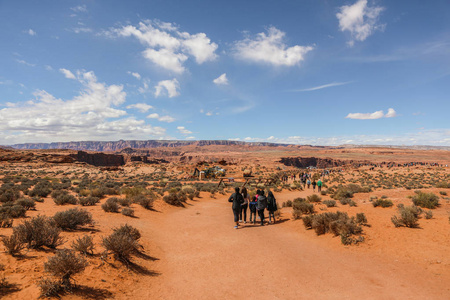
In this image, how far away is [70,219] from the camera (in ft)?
26.0

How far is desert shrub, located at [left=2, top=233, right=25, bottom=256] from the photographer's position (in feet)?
16.8

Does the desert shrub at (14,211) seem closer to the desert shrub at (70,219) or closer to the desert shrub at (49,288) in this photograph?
the desert shrub at (70,219)

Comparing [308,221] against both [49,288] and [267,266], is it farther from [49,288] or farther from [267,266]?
[49,288]

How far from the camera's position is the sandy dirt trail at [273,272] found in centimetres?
520

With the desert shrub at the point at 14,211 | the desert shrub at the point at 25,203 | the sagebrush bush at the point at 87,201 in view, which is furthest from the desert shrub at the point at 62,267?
the sagebrush bush at the point at 87,201

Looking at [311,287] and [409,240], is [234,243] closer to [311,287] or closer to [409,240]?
[311,287]

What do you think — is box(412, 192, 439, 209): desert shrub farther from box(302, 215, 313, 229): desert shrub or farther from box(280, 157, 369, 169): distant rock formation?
box(280, 157, 369, 169): distant rock formation

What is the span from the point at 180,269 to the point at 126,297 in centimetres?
194

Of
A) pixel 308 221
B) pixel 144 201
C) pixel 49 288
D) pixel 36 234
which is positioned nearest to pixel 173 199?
pixel 144 201

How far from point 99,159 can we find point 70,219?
94.6 metres

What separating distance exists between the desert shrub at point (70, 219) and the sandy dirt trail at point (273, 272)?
9.25 feet

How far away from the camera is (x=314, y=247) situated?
8273 mm

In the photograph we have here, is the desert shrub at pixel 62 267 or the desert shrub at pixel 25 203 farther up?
the desert shrub at pixel 62 267

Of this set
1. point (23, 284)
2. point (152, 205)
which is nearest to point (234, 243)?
point (23, 284)
